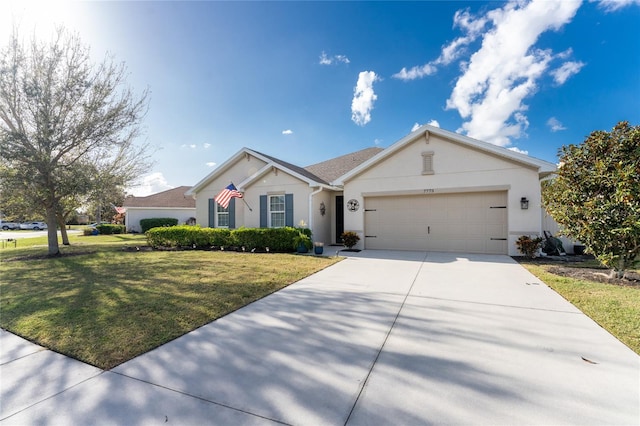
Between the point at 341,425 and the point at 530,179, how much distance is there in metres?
10.6

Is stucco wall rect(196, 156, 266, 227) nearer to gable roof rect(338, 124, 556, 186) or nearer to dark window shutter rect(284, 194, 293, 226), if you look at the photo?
dark window shutter rect(284, 194, 293, 226)

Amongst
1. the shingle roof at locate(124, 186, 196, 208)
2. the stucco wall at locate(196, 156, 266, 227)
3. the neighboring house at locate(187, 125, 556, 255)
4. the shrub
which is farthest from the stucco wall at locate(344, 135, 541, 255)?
the shingle roof at locate(124, 186, 196, 208)

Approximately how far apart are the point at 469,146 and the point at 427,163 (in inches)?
60.0

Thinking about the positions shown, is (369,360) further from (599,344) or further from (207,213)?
(207,213)

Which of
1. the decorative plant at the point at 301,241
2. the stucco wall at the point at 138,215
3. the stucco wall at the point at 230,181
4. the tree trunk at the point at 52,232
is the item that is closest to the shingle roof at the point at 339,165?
the stucco wall at the point at 230,181

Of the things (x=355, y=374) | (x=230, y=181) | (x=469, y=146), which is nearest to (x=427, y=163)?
(x=469, y=146)

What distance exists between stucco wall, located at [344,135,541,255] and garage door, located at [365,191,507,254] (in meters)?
0.32

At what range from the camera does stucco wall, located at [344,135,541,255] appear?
934cm

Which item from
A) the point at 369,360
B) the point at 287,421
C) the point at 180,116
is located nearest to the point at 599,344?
the point at 369,360

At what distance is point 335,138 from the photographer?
16.4 meters

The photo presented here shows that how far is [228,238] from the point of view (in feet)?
A: 39.5

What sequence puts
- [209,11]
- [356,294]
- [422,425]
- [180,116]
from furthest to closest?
1. [180,116]
2. [209,11]
3. [356,294]
4. [422,425]

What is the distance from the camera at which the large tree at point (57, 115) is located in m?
8.88

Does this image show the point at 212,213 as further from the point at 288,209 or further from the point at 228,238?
the point at 288,209
